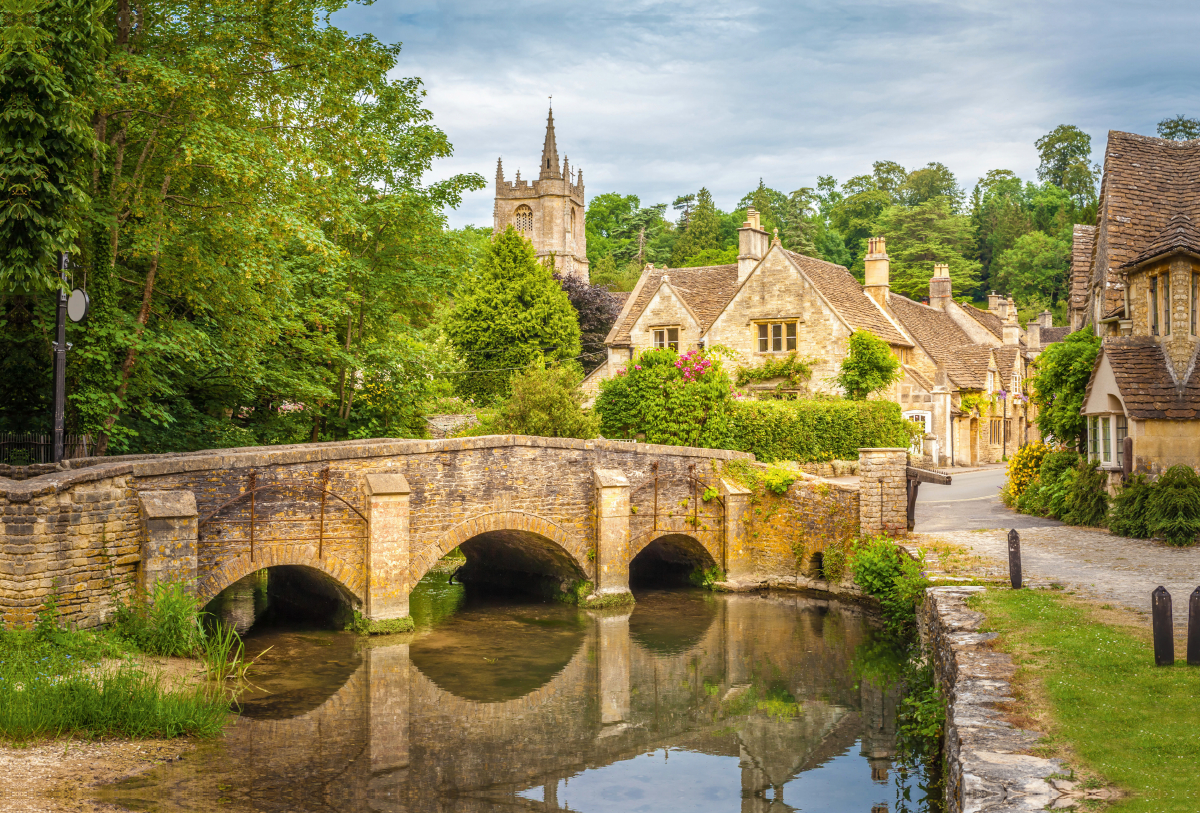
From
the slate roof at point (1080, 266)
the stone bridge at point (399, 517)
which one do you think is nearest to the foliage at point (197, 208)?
the stone bridge at point (399, 517)

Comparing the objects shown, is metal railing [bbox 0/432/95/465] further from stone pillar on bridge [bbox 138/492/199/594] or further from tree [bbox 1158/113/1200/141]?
tree [bbox 1158/113/1200/141]

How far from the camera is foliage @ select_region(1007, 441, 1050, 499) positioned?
24.6 m

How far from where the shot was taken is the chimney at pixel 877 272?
38.9 metres

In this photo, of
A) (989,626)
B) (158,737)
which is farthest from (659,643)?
(158,737)

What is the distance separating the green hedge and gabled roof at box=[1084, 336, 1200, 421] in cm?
872

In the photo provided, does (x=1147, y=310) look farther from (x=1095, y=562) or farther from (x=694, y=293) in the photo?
(x=694, y=293)

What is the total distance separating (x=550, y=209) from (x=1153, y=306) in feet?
197

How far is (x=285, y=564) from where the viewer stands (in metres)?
15.6

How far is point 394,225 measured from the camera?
2347 cm

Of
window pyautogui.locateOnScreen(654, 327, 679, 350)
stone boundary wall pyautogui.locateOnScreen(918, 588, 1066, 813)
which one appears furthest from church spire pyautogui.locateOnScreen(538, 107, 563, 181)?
stone boundary wall pyautogui.locateOnScreen(918, 588, 1066, 813)

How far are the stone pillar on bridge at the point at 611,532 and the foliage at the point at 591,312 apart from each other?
30.6 meters

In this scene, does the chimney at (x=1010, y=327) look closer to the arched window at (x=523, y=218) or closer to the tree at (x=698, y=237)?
the tree at (x=698, y=237)

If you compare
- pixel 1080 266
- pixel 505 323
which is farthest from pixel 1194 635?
pixel 505 323

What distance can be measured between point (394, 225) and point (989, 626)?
17.0 m
